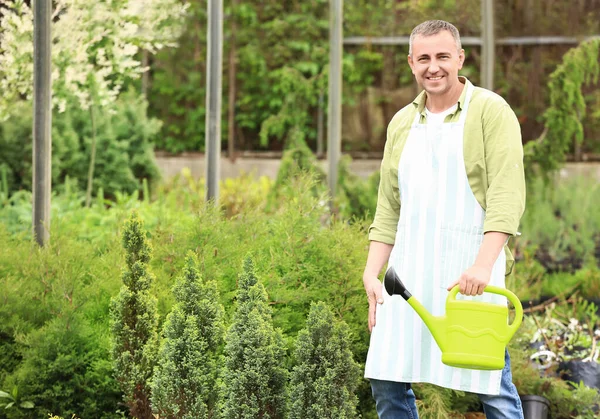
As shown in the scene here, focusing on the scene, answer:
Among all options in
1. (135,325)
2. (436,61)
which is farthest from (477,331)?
(135,325)

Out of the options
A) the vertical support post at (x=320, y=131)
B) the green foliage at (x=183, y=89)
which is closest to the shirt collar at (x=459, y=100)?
the vertical support post at (x=320, y=131)

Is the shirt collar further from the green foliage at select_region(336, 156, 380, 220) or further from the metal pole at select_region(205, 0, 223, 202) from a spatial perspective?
the green foliage at select_region(336, 156, 380, 220)

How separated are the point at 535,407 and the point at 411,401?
3.37 ft

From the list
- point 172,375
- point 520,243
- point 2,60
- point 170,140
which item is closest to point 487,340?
point 172,375

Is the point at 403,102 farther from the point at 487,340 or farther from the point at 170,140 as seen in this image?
the point at 487,340

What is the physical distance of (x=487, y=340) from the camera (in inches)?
105

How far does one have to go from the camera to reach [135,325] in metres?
3.30

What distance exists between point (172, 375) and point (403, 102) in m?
5.73

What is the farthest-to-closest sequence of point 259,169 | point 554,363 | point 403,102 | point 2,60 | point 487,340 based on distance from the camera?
point 259,169
point 403,102
point 2,60
point 554,363
point 487,340

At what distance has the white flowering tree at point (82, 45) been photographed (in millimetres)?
5324

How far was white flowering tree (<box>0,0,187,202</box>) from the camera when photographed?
5.32 metres

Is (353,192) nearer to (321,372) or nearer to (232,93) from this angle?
(232,93)

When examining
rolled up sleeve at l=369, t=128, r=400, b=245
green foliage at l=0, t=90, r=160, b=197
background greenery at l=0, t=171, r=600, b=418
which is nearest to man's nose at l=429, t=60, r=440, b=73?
rolled up sleeve at l=369, t=128, r=400, b=245

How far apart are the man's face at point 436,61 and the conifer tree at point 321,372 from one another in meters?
0.75
